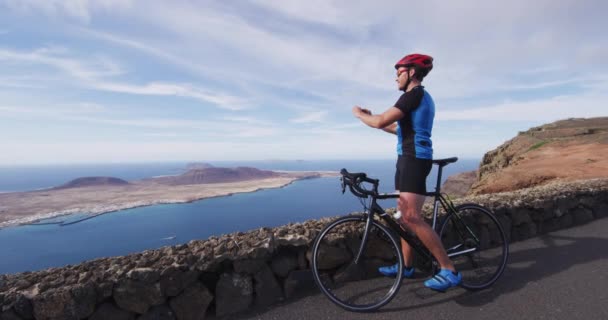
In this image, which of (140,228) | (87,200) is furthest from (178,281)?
(87,200)

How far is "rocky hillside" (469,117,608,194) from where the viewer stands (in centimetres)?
1580

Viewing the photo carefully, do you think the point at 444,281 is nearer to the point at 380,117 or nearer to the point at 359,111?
the point at 380,117

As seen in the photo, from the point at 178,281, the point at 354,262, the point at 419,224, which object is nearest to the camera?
the point at 178,281

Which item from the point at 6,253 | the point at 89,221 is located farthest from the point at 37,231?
the point at 6,253

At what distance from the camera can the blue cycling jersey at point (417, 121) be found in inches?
130

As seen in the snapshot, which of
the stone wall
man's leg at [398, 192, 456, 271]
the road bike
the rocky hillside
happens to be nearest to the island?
the rocky hillside

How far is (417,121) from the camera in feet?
11.1

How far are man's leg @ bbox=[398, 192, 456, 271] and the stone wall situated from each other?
121 centimetres

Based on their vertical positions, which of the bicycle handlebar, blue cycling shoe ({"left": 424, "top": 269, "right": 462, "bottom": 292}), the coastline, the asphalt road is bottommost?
the coastline

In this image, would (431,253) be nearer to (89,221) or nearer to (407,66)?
(407,66)

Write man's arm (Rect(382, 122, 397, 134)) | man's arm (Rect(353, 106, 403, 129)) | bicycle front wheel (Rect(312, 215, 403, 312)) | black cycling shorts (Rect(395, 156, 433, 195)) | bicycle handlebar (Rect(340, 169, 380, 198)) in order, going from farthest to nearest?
man's arm (Rect(382, 122, 397, 134)), bicycle front wheel (Rect(312, 215, 403, 312)), bicycle handlebar (Rect(340, 169, 380, 198)), black cycling shorts (Rect(395, 156, 433, 195)), man's arm (Rect(353, 106, 403, 129))

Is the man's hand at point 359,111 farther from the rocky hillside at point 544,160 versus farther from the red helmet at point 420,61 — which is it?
the rocky hillside at point 544,160

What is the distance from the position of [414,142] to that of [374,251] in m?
1.75

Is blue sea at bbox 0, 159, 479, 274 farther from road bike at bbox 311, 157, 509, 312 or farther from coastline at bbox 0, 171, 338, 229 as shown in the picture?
road bike at bbox 311, 157, 509, 312
